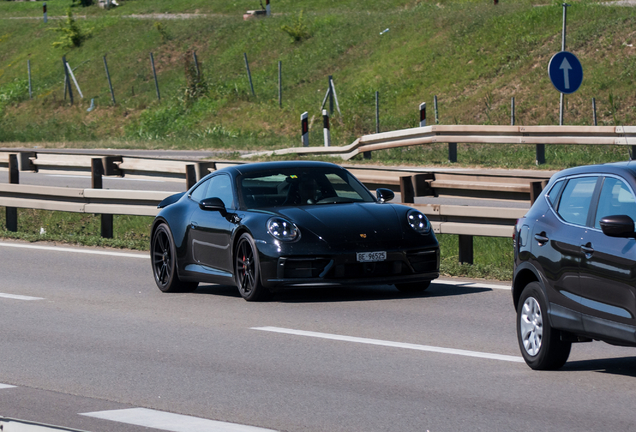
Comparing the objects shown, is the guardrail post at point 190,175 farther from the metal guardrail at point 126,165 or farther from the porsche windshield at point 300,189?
the porsche windshield at point 300,189

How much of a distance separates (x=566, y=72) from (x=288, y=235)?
1213 centimetres

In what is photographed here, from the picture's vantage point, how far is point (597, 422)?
563 cm

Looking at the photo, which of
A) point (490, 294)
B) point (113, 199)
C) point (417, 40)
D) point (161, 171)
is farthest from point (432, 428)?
point (417, 40)

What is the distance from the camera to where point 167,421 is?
5.83m

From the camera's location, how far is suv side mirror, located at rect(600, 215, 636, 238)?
616 centimetres

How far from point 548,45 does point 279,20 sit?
66.5ft

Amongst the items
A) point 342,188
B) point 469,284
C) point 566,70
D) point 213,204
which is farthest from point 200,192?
point 566,70

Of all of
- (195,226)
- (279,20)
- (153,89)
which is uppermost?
(279,20)

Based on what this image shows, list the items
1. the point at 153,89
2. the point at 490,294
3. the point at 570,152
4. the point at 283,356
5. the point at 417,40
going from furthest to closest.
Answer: the point at 153,89 → the point at 417,40 → the point at 570,152 → the point at 490,294 → the point at 283,356

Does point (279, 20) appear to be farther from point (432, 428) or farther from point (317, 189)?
Answer: point (432, 428)

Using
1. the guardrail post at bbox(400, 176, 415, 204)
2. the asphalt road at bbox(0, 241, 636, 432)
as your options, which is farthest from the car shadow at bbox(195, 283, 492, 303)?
the guardrail post at bbox(400, 176, 415, 204)

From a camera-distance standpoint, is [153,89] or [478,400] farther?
[153,89]

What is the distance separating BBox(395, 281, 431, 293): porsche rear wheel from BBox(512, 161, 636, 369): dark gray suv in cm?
290

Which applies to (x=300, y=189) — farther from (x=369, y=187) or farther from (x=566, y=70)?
(x=566, y=70)
